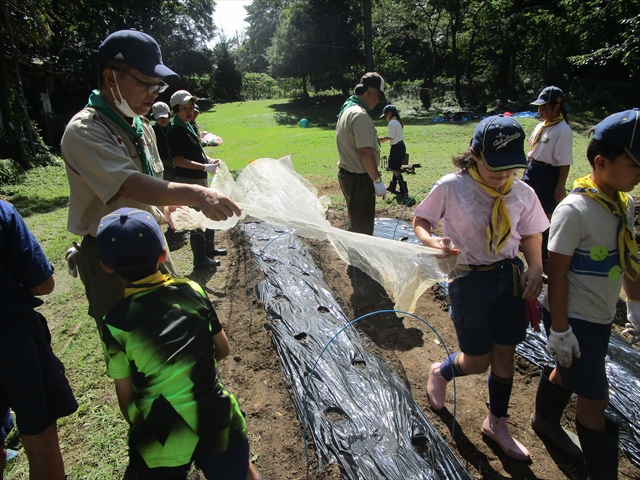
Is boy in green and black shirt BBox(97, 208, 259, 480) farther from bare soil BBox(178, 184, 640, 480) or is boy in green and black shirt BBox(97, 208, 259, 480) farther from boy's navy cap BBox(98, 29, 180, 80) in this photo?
bare soil BBox(178, 184, 640, 480)

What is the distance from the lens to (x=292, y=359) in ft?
10.4

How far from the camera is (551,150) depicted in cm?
425

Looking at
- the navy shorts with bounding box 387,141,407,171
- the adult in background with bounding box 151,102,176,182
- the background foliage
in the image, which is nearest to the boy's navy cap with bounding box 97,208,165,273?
the adult in background with bounding box 151,102,176,182

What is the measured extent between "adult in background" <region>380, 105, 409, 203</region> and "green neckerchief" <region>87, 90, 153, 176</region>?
5.93 metres

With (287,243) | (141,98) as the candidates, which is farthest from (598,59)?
(141,98)

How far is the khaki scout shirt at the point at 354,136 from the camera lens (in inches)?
157

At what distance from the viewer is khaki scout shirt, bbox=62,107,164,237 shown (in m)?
1.81

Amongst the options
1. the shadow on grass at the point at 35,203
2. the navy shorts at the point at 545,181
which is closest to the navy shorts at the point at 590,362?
the navy shorts at the point at 545,181

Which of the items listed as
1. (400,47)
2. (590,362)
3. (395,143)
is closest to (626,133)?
(590,362)

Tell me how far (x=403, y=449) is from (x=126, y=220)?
1845mm

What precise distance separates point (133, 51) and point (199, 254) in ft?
11.3

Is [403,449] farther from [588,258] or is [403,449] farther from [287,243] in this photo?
[287,243]

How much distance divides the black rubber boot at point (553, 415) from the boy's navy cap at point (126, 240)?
7.32 ft

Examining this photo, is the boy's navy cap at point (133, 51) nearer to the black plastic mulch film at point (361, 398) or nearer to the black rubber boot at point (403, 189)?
the black plastic mulch film at point (361, 398)
